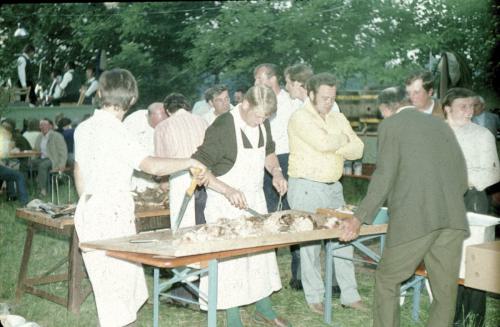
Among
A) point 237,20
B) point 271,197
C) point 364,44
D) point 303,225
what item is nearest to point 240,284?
point 303,225

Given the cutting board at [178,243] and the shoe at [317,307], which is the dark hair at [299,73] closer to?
the shoe at [317,307]

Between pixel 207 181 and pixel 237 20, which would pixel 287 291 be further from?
pixel 237 20

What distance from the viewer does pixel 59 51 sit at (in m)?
22.0

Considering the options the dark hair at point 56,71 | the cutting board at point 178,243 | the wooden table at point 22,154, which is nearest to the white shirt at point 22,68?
the dark hair at point 56,71

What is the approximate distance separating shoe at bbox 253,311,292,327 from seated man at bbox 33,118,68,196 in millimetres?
8586

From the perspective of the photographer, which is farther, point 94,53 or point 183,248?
point 94,53

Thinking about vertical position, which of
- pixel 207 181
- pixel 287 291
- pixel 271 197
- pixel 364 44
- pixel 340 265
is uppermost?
pixel 364 44

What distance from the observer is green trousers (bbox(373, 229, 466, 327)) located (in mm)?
3830

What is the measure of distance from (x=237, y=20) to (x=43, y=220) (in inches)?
586

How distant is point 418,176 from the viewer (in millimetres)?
3773

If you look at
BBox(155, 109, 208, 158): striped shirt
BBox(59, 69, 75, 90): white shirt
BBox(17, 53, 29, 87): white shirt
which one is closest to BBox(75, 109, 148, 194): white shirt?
BBox(155, 109, 208, 158): striped shirt

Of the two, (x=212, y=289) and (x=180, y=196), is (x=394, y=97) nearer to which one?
(x=212, y=289)

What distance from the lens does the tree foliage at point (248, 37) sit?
16141 millimetres

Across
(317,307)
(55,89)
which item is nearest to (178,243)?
(317,307)
